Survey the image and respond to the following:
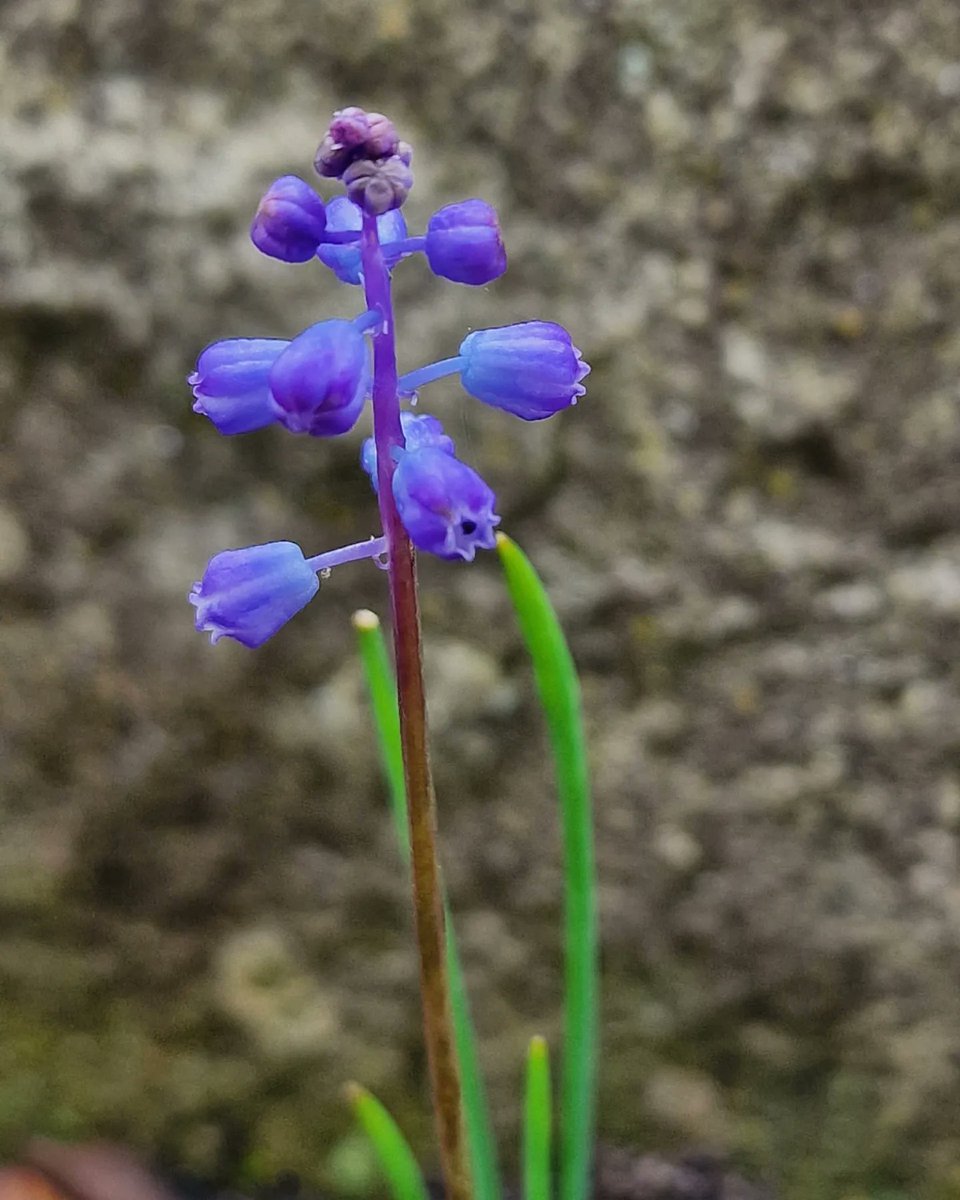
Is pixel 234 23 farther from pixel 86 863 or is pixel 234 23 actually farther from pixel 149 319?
pixel 86 863

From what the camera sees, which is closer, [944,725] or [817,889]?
[944,725]

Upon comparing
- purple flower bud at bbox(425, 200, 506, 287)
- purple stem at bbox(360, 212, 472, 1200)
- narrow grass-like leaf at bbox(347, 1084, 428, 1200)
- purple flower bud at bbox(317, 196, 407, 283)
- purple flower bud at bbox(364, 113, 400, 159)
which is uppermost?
purple flower bud at bbox(317, 196, 407, 283)

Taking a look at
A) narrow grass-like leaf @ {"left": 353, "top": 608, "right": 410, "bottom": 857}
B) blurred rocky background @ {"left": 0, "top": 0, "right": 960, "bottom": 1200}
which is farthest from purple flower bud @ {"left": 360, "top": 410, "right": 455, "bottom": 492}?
blurred rocky background @ {"left": 0, "top": 0, "right": 960, "bottom": 1200}

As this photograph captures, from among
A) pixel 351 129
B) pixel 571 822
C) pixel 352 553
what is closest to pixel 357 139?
pixel 351 129

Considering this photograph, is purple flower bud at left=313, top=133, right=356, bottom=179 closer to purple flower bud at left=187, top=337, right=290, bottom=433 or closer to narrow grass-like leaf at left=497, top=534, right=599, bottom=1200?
purple flower bud at left=187, top=337, right=290, bottom=433

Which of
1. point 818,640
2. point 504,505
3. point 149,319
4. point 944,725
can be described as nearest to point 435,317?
point 504,505

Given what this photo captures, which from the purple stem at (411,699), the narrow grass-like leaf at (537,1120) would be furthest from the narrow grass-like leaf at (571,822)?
the purple stem at (411,699)
